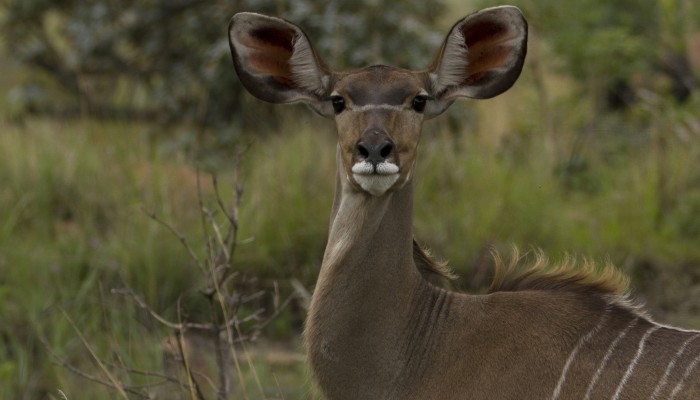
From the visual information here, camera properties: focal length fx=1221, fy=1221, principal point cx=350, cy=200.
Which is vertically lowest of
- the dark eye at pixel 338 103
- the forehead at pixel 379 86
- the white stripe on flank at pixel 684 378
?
the white stripe on flank at pixel 684 378

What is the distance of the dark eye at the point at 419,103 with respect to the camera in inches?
143

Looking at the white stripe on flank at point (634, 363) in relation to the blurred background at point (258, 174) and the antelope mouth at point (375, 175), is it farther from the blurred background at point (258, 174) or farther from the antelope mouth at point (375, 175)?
the blurred background at point (258, 174)

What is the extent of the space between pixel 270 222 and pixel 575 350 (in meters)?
3.09

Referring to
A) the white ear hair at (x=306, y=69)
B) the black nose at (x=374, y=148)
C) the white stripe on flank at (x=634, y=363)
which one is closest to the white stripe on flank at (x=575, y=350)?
the white stripe on flank at (x=634, y=363)

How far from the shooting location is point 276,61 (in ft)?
12.8

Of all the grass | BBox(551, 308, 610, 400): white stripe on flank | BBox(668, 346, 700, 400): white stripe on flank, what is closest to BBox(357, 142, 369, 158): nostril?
BBox(551, 308, 610, 400): white stripe on flank

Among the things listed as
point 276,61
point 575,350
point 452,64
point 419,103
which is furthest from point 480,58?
point 575,350

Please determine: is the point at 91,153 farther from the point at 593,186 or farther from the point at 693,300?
the point at 693,300

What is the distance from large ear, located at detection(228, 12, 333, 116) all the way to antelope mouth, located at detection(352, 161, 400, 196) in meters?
0.47

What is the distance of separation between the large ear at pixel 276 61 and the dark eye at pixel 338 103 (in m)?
0.13

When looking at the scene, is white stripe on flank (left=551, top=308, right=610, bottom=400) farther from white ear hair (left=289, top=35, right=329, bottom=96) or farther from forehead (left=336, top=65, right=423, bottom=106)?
white ear hair (left=289, top=35, right=329, bottom=96)

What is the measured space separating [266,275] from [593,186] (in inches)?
88.3

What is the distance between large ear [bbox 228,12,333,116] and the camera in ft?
12.5

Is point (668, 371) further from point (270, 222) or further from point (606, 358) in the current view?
point (270, 222)
